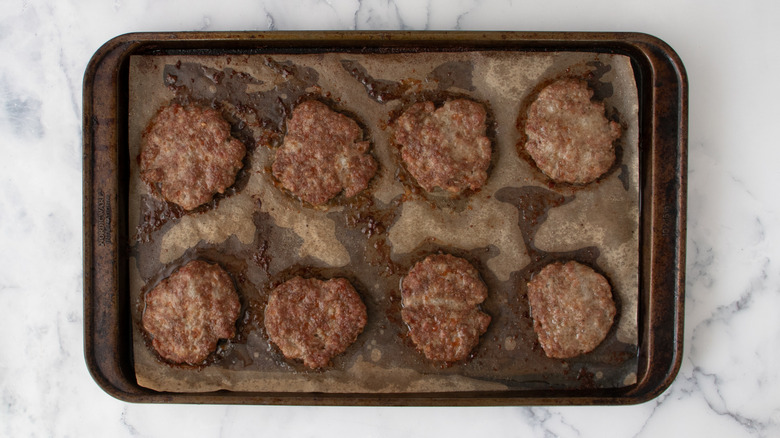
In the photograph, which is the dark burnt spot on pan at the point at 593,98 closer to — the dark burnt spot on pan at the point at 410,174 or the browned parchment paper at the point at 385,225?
the browned parchment paper at the point at 385,225

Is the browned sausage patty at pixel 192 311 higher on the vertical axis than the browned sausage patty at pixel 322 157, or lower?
lower

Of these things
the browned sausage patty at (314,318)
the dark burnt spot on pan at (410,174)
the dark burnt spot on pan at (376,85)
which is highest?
the dark burnt spot on pan at (376,85)

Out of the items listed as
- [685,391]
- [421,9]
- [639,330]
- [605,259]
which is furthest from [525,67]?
[685,391]

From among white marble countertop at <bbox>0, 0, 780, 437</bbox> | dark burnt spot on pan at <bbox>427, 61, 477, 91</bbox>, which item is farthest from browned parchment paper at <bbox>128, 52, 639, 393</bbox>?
white marble countertop at <bbox>0, 0, 780, 437</bbox>

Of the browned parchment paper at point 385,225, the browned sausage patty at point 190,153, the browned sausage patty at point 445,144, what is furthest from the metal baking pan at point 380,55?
the browned sausage patty at point 445,144

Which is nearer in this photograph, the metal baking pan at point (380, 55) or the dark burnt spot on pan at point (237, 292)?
→ the metal baking pan at point (380, 55)

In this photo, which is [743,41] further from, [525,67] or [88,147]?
[88,147]

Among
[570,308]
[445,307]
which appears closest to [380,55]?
[445,307]
